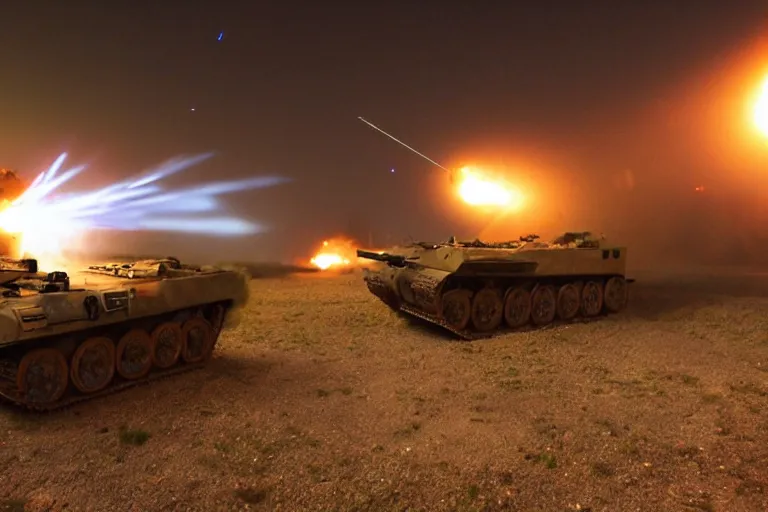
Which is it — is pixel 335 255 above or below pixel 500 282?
above

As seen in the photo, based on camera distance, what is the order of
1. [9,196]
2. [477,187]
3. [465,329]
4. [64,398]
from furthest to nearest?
[477,187] → [465,329] → [9,196] → [64,398]

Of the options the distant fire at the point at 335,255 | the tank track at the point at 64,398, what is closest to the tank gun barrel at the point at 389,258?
the tank track at the point at 64,398

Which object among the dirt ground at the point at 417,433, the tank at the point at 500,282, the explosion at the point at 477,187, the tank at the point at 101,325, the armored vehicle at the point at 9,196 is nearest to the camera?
the dirt ground at the point at 417,433

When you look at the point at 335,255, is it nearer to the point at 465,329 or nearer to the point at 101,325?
the point at 465,329

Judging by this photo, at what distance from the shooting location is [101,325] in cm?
683

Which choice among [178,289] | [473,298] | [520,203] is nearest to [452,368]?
[473,298]

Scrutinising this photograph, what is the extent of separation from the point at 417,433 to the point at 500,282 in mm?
6775

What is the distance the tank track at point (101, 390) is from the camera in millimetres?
6316

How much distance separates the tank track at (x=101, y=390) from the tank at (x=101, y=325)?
0.4 inches

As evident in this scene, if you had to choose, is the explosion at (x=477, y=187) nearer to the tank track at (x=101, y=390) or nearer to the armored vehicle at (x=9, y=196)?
the tank track at (x=101, y=390)

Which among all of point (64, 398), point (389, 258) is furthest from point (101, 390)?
point (389, 258)

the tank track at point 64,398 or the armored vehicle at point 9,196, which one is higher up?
the armored vehicle at point 9,196

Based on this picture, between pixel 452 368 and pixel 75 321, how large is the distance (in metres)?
5.28

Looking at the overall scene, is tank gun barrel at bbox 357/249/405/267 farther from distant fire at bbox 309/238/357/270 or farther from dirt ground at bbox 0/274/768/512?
distant fire at bbox 309/238/357/270
